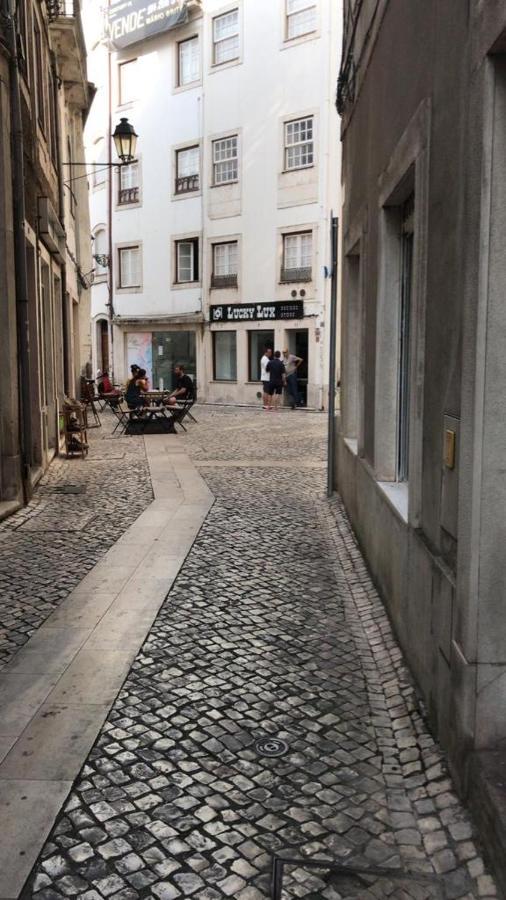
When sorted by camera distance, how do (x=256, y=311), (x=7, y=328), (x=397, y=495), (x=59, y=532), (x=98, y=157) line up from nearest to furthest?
(x=397, y=495) < (x=59, y=532) < (x=7, y=328) < (x=256, y=311) < (x=98, y=157)

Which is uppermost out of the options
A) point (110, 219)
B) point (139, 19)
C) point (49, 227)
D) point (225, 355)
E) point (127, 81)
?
point (139, 19)

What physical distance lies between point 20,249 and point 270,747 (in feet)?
23.4

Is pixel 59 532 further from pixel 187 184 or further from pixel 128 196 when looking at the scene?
pixel 128 196

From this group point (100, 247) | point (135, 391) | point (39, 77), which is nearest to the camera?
point (39, 77)

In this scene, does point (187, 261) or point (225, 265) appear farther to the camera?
point (187, 261)

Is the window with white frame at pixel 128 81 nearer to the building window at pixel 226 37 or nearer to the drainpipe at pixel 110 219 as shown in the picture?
the drainpipe at pixel 110 219

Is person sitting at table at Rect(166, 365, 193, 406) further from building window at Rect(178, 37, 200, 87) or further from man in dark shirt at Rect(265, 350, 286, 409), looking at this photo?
building window at Rect(178, 37, 200, 87)

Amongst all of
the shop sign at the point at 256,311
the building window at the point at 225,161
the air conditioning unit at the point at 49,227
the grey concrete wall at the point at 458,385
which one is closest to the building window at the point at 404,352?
the grey concrete wall at the point at 458,385

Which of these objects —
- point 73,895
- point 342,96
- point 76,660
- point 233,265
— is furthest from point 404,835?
point 233,265

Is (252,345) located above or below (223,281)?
below

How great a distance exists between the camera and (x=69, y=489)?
33.7 feet

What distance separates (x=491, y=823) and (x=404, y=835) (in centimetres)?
43

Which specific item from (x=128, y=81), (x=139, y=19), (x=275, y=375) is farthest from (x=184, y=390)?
(x=139, y=19)

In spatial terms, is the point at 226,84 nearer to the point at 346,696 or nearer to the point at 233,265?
the point at 233,265
